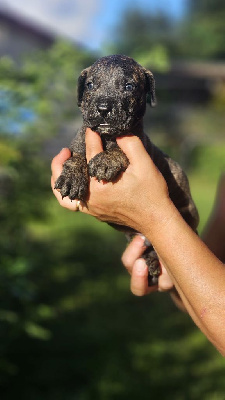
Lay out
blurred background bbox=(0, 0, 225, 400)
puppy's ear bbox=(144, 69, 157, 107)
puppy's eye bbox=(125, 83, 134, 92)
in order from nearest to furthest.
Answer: puppy's eye bbox=(125, 83, 134, 92) < puppy's ear bbox=(144, 69, 157, 107) < blurred background bbox=(0, 0, 225, 400)

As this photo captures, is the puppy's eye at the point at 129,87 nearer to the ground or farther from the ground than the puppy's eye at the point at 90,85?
farther from the ground

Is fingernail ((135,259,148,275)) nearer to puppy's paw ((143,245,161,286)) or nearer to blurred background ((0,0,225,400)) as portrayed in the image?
puppy's paw ((143,245,161,286))

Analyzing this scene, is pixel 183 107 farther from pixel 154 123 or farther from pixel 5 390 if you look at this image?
pixel 5 390

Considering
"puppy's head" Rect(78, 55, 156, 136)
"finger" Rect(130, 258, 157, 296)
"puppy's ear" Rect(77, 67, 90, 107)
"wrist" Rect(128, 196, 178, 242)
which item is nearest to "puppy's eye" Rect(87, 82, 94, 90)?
"puppy's head" Rect(78, 55, 156, 136)

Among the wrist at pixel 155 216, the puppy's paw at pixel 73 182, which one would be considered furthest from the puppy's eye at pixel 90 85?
the wrist at pixel 155 216

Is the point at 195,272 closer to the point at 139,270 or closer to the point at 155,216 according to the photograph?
the point at 155,216

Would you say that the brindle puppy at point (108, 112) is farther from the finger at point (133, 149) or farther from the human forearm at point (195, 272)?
the human forearm at point (195, 272)

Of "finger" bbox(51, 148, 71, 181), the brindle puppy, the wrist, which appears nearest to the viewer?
the wrist
